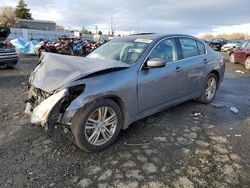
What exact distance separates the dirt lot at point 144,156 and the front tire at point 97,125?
6.2 inches

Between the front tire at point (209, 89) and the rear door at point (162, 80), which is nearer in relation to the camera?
the rear door at point (162, 80)

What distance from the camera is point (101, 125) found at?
364 cm

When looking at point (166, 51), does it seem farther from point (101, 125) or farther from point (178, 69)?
point (101, 125)

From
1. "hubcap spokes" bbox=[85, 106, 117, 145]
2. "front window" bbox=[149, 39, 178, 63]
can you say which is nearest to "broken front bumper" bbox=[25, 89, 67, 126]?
"hubcap spokes" bbox=[85, 106, 117, 145]

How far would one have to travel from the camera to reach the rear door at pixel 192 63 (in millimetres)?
5059

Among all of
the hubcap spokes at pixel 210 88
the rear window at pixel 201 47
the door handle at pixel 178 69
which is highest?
the rear window at pixel 201 47

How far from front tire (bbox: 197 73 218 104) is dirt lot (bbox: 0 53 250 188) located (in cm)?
78

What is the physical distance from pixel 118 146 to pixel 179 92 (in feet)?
5.91

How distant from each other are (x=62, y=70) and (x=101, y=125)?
990mm

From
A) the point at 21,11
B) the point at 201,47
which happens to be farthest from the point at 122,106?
the point at 21,11

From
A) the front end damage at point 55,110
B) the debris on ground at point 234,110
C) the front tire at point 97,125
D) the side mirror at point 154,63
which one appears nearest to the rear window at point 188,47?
the side mirror at point 154,63

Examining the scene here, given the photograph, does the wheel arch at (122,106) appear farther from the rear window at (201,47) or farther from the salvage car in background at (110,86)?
the rear window at (201,47)

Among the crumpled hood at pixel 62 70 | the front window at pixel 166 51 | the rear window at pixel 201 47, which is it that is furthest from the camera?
the rear window at pixel 201 47

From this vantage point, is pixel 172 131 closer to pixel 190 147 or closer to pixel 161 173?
pixel 190 147
